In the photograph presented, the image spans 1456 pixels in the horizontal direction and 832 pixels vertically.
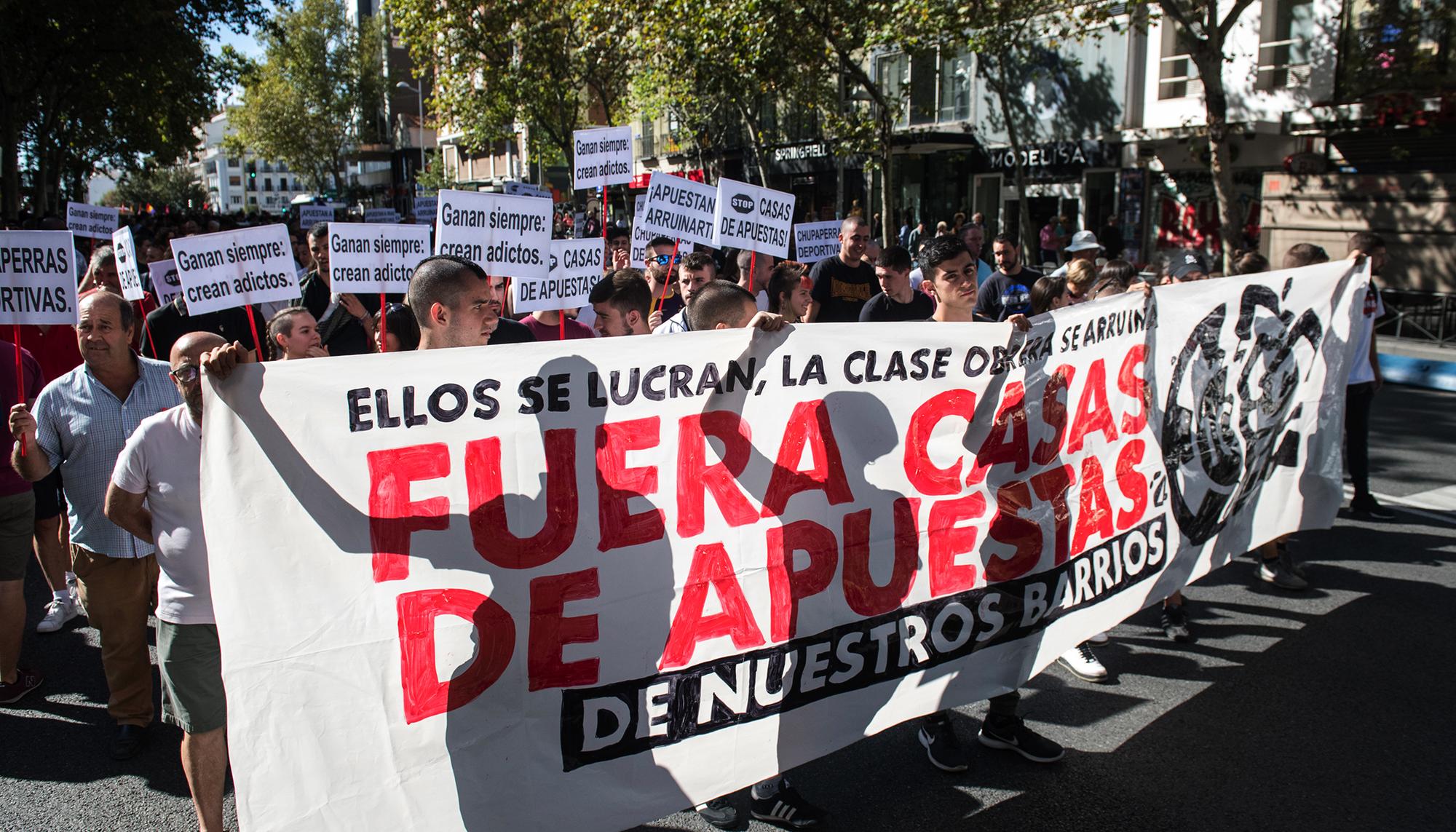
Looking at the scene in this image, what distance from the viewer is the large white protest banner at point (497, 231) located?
564cm

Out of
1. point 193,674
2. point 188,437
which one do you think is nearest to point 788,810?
point 193,674

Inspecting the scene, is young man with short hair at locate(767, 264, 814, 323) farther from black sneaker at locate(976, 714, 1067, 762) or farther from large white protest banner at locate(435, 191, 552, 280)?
black sneaker at locate(976, 714, 1067, 762)

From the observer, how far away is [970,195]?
90.8 feet

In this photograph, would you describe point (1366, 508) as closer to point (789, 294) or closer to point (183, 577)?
point (789, 294)

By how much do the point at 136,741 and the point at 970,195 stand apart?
2606cm

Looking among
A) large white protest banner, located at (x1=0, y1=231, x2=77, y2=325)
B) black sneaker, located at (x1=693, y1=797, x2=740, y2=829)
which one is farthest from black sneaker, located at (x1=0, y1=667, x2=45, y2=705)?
black sneaker, located at (x1=693, y1=797, x2=740, y2=829)

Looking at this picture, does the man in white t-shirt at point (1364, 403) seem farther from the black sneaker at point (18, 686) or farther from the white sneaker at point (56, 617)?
the white sneaker at point (56, 617)

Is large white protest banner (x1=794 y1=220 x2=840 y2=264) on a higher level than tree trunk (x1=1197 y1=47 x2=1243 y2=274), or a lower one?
lower

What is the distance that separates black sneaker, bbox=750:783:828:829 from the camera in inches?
136

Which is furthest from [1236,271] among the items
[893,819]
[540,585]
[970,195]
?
[970,195]

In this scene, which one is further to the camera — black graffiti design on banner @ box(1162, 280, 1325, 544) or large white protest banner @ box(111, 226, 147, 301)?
large white protest banner @ box(111, 226, 147, 301)

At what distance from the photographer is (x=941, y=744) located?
3.84 m

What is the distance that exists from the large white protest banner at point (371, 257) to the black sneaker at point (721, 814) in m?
3.16

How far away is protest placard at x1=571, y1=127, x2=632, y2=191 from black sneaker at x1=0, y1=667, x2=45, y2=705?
190 inches
